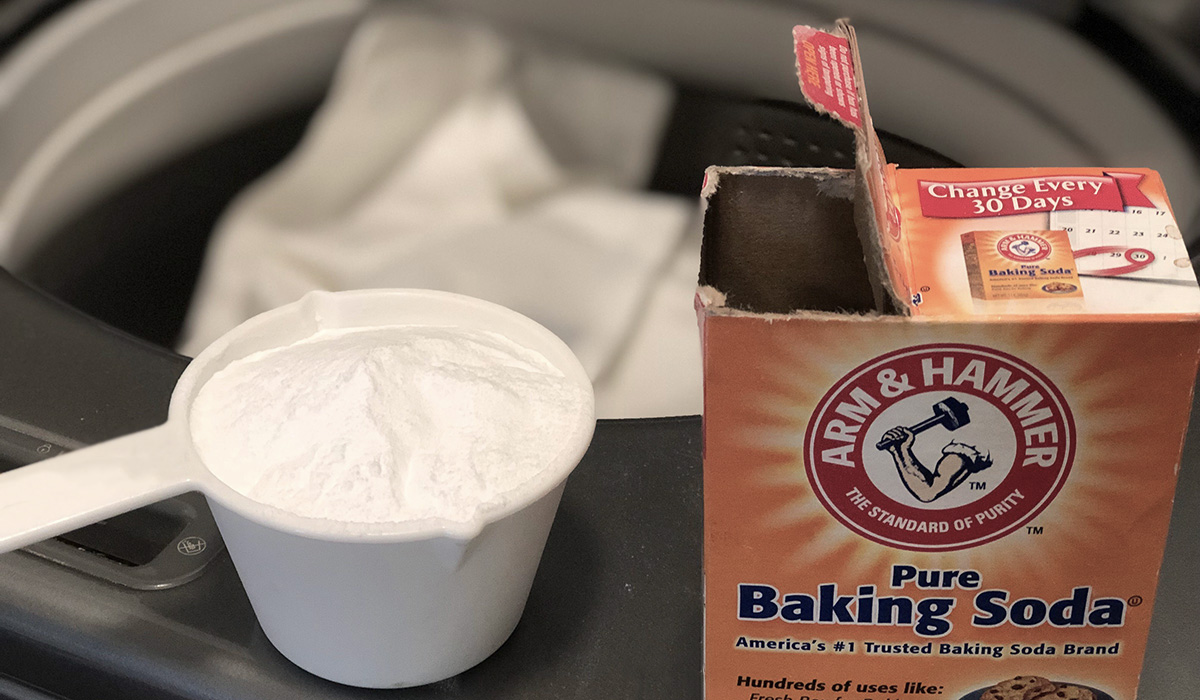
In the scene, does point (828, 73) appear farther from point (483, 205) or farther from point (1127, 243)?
point (483, 205)

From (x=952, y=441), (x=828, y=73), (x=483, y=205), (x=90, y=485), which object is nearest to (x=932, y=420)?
(x=952, y=441)

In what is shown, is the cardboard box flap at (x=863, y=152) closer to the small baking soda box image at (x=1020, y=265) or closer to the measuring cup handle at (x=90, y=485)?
the small baking soda box image at (x=1020, y=265)

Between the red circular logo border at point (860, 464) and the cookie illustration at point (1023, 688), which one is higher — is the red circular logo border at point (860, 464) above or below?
above

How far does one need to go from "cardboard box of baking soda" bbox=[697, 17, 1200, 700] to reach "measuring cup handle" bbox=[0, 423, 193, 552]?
213 millimetres

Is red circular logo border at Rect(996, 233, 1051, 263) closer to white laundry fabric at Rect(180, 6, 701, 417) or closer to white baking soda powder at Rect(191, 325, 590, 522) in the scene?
white baking soda powder at Rect(191, 325, 590, 522)

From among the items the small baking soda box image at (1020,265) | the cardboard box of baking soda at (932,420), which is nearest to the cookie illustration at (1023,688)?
the cardboard box of baking soda at (932,420)

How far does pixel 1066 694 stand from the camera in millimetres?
411

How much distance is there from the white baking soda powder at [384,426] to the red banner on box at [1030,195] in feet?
0.53

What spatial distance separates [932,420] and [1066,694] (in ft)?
0.43

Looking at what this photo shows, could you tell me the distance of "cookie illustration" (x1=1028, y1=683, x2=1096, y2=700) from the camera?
1.35ft

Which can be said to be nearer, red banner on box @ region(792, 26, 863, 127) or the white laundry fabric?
red banner on box @ region(792, 26, 863, 127)

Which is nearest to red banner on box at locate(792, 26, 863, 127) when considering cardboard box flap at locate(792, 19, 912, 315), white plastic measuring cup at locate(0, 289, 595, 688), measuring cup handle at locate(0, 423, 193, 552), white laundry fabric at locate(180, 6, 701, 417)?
cardboard box flap at locate(792, 19, 912, 315)

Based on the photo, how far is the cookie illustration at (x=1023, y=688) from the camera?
0.41 meters

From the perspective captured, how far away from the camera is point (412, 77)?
1169mm
